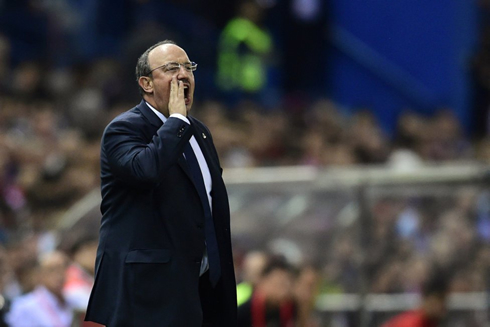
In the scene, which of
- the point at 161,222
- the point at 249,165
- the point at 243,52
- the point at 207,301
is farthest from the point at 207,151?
the point at 243,52

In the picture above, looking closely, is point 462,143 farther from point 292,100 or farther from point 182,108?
point 182,108

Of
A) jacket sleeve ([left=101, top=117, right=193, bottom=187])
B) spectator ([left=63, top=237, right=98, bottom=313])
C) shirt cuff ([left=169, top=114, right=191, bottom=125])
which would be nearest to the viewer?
jacket sleeve ([left=101, top=117, right=193, bottom=187])

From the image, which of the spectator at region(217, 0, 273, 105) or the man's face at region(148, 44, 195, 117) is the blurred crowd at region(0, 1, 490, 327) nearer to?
the spectator at region(217, 0, 273, 105)

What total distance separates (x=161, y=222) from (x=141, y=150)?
1.02 feet

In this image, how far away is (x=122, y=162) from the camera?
160 inches

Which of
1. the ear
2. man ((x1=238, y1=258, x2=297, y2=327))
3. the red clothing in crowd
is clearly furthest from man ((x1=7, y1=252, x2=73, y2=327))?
the red clothing in crowd

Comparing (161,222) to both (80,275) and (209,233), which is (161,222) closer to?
(209,233)

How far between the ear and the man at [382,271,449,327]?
16.4 ft

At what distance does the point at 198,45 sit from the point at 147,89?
11.4 m

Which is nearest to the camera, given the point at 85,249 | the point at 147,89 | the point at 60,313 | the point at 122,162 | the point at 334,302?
the point at 122,162

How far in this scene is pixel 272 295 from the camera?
307 inches

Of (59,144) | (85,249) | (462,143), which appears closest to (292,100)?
(462,143)

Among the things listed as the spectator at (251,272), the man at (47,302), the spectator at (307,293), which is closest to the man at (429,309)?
the spectator at (307,293)

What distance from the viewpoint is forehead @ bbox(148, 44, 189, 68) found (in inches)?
168
